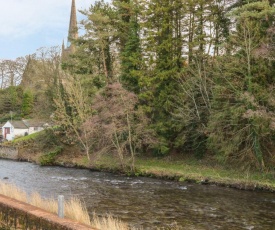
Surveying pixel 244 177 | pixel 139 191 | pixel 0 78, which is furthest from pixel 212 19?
pixel 0 78

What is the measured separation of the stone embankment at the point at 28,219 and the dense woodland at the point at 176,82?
1549cm

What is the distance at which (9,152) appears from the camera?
43750 millimetres

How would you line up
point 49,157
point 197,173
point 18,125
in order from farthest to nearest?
point 18,125
point 49,157
point 197,173

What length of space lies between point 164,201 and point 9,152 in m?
32.5

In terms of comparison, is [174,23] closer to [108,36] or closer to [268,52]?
[108,36]

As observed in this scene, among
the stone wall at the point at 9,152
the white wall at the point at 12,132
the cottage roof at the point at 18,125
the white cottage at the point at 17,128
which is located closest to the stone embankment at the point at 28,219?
the stone wall at the point at 9,152

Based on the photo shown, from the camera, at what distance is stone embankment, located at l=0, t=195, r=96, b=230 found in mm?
6855

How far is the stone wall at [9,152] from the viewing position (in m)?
42.5

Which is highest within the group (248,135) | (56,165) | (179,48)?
(179,48)

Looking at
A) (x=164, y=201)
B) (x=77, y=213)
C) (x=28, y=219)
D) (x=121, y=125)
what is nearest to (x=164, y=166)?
(x=121, y=125)

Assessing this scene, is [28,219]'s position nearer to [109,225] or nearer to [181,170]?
[109,225]

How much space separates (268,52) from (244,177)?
8325 mm

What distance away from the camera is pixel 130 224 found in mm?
12672

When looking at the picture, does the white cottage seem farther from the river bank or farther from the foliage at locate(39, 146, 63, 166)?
the river bank
